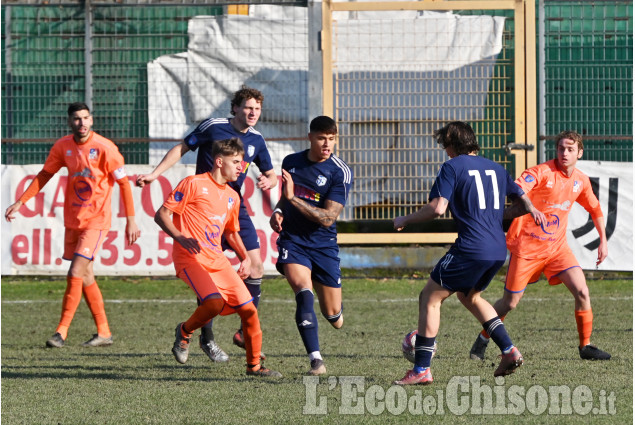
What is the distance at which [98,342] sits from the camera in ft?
28.9

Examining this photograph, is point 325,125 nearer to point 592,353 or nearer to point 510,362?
point 510,362

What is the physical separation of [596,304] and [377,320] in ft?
8.63

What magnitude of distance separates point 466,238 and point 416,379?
928 mm

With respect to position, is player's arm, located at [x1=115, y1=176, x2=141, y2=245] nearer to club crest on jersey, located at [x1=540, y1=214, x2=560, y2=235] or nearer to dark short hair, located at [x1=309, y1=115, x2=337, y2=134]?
dark short hair, located at [x1=309, y1=115, x2=337, y2=134]

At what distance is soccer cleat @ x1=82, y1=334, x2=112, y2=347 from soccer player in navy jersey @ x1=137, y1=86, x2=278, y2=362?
4.30 ft

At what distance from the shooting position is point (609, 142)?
14.6 metres

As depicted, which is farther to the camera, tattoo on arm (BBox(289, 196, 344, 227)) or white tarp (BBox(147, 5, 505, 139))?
white tarp (BBox(147, 5, 505, 139))

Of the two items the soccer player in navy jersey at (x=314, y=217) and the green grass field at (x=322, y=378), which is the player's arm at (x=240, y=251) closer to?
the soccer player in navy jersey at (x=314, y=217)

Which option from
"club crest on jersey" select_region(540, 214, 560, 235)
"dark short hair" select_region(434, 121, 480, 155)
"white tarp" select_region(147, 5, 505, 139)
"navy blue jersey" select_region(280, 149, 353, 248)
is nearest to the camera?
"dark short hair" select_region(434, 121, 480, 155)

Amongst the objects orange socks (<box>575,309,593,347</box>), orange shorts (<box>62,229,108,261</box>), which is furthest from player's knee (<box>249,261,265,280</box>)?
orange socks (<box>575,309,593,347</box>)

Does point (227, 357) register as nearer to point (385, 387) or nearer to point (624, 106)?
point (385, 387)

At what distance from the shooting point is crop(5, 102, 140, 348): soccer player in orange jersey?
9.02 metres

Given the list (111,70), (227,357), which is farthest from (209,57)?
(227,357)

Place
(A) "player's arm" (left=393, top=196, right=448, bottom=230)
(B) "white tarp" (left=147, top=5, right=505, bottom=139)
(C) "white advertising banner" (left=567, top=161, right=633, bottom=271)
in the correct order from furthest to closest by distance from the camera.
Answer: (B) "white tarp" (left=147, top=5, right=505, bottom=139) < (C) "white advertising banner" (left=567, top=161, right=633, bottom=271) < (A) "player's arm" (left=393, top=196, right=448, bottom=230)
